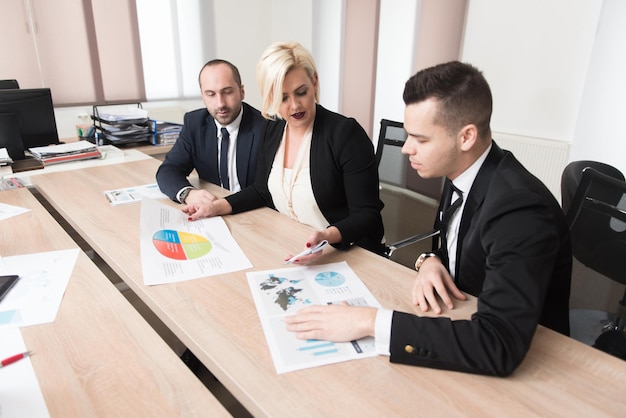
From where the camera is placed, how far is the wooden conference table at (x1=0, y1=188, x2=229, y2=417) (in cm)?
75

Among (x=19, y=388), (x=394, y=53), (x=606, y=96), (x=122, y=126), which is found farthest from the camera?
(x=394, y=53)

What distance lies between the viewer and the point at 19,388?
31.3 inches

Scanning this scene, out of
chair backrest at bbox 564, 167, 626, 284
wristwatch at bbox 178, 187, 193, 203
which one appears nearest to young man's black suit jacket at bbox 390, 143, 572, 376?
chair backrest at bbox 564, 167, 626, 284

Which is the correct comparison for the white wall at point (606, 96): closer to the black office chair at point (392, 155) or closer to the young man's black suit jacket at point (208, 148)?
the black office chair at point (392, 155)

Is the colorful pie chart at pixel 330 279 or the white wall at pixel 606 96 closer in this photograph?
the colorful pie chart at pixel 330 279

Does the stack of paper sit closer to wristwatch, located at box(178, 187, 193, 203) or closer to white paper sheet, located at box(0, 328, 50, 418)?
wristwatch, located at box(178, 187, 193, 203)

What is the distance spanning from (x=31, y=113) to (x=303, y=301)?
7.41ft

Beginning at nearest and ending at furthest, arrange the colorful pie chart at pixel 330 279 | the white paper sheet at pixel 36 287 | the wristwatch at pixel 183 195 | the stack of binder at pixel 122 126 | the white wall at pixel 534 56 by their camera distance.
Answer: the white paper sheet at pixel 36 287 → the colorful pie chart at pixel 330 279 → the wristwatch at pixel 183 195 → the white wall at pixel 534 56 → the stack of binder at pixel 122 126

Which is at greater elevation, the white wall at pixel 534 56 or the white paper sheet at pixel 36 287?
the white wall at pixel 534 56

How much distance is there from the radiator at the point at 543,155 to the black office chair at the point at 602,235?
168cm

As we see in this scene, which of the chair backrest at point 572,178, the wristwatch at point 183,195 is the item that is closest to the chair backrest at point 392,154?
the chair backrest at point 572,178

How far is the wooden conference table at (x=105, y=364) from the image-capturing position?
750 mm

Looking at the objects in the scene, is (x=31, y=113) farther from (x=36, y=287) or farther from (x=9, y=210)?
(x=36, y=287)

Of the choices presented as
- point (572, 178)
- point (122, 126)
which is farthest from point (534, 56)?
point (122, 126)
